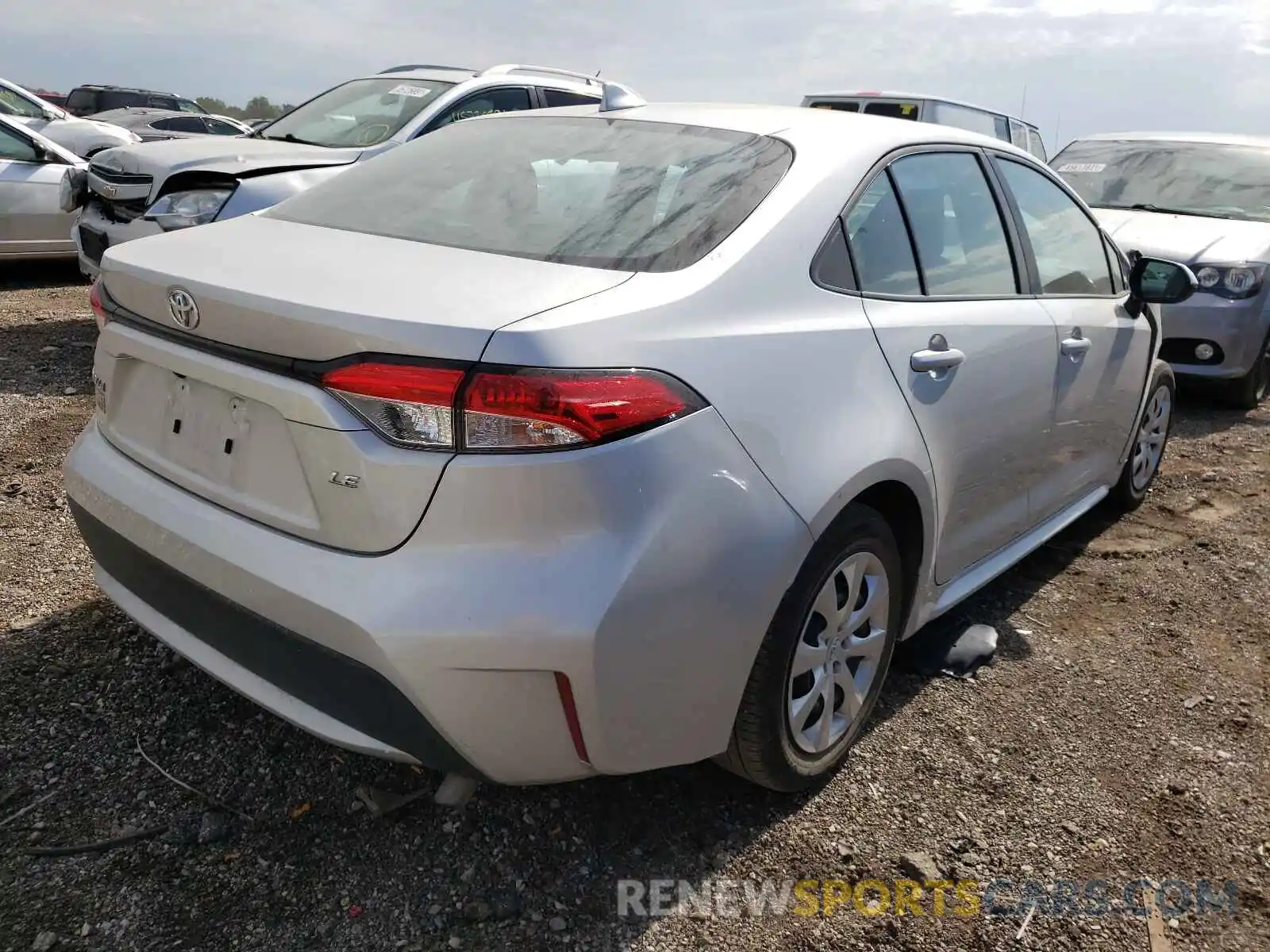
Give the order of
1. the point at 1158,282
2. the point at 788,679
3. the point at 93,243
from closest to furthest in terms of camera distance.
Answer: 1. the point at 788,679
2. the point at 1158,282
3. the point at 93,243

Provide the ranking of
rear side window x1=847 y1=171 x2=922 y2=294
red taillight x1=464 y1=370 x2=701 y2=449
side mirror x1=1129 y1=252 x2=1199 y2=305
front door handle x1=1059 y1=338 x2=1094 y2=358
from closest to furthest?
red taillight x1=464 y1=370 x2=701 y2=449 < rear side window x1=847 y1=171 x2=922 y2=294 < front door handle x1=1059 y1=338 x2=1094 y2=358 < side mirror x1=1129 y1=252 x2=1199 y2=305

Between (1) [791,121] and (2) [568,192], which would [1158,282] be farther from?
(2) [568,192]

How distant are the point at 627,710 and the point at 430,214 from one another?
4.22ft

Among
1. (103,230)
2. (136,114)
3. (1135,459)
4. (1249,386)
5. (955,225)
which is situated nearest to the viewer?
(955,225)

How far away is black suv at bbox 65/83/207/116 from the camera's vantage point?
24.6m

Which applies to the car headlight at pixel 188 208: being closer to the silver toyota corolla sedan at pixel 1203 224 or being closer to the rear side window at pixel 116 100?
the silver toyota corolla sedan at pixel 1203 224

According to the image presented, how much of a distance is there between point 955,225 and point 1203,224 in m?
4.81

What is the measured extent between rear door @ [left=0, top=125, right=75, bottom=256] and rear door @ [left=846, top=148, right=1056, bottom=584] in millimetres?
7009

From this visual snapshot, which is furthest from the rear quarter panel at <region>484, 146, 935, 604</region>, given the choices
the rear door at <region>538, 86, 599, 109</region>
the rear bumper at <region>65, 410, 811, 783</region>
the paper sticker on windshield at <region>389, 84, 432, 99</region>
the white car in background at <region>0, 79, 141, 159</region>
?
the white car in background at <region>0, 79, 141, 159</region>

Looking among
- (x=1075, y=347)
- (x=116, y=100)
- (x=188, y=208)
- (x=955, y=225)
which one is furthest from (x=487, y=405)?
(x=116, y=100)

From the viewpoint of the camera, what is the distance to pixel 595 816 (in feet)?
7.95

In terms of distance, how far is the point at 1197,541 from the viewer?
4.38 m

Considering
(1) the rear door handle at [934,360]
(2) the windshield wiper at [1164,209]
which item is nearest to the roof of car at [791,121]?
(1) the rear door handle at [934,360]

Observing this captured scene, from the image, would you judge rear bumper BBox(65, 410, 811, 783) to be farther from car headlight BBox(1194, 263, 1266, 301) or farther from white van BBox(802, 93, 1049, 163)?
white van BBox(802, 93, 1049, 163)
